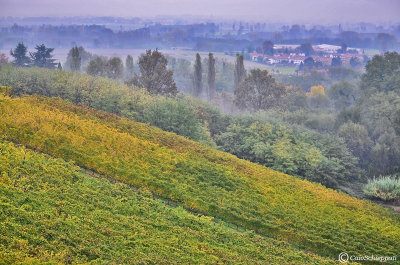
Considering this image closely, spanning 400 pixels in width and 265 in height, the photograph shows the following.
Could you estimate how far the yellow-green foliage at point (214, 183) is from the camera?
1606 centimetres

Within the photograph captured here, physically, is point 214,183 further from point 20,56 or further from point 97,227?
point 20,56

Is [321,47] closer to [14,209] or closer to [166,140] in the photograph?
[166,140]

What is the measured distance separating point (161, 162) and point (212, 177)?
2.45 m

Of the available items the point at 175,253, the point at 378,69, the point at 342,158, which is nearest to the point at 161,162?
the point at 175,253

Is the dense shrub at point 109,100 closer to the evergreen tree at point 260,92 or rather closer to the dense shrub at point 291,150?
the dense shrub at point 291,150

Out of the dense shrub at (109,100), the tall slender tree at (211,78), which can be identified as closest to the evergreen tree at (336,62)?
the tall slender tree at (211,78)

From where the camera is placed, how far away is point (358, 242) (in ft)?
51.3

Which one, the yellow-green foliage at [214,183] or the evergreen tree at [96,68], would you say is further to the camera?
the evergreen tree at [96,68]

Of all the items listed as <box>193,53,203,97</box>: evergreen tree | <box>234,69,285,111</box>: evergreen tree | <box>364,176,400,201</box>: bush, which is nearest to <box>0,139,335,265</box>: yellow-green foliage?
<box>364,176,400,201</box>: bush

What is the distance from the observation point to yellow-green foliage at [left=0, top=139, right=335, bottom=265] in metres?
10.6

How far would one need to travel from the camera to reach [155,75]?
128ft

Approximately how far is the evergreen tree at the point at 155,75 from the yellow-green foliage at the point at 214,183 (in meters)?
16.9

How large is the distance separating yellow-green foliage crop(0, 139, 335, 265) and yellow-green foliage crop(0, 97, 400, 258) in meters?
1.00

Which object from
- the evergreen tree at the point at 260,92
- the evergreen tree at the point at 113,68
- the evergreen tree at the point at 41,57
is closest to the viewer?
the evergreen tree at the point at 260,92
